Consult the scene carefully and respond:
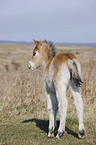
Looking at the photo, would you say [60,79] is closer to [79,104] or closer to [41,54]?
[79,104]

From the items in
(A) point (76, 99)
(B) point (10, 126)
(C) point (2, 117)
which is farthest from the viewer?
(C) point (2, 117)

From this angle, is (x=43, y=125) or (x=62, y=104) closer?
(x=62, y=104)

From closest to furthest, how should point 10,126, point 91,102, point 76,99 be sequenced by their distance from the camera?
point 76,99 < point 10,126 < point 91,102

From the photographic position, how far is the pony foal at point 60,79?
517 cm

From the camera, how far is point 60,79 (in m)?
5.16

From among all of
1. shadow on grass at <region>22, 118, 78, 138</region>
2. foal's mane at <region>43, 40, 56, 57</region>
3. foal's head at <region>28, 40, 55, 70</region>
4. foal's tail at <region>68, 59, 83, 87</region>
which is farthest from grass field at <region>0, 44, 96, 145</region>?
foal's tail at <region>68, 59, 83, 87</region>

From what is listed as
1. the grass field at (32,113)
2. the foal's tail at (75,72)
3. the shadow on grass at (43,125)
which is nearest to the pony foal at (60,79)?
the foal's tail at (75,72)

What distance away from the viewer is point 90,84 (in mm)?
9773

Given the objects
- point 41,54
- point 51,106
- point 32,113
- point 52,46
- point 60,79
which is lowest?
point 32,113

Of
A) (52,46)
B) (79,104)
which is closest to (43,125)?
(79,104)

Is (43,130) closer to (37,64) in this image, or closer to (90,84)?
(37,64)

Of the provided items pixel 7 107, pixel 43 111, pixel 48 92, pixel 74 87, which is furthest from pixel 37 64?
pixel 7 107

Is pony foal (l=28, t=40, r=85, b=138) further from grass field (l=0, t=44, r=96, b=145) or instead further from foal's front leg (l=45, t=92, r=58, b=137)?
grass field (l=0, t=44, r=96, b=145)

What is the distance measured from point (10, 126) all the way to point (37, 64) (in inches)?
104
